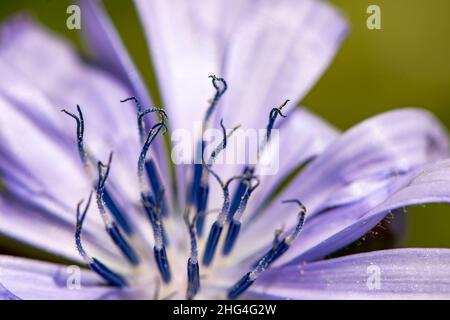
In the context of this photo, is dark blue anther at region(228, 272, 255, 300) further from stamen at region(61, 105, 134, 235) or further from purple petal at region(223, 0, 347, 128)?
purple petal at region(223, 0, 347, 128)

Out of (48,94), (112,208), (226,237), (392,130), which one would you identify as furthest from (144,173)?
(392,130)

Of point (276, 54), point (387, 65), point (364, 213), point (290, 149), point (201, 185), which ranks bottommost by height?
point (364, 213)

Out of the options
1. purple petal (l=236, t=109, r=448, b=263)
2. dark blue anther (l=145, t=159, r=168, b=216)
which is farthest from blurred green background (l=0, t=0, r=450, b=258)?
dark blue anther (l=145, t=159, r=168, b=216)

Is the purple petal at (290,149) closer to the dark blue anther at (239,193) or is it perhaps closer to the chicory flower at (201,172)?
the chicory flower at (201,172)

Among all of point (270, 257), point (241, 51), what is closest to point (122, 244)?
point (270, 257)

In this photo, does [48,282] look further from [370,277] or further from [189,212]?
[370,277]
